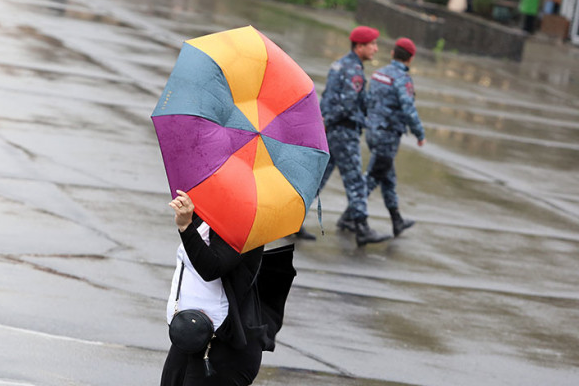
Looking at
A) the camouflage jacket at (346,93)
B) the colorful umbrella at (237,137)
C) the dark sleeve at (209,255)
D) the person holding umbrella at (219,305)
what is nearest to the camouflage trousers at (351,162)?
the camouflage jacket at (346,93)

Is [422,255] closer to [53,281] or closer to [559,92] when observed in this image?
[53,281]

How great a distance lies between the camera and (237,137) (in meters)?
3.62

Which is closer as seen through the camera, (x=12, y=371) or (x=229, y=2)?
(x=12, y=371)

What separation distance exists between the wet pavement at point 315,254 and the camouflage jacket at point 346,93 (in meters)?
1.19

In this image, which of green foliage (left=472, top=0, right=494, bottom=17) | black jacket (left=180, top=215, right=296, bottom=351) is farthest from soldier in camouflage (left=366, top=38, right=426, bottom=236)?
green foliage (left=472, top=0, right=494, bottom=17)

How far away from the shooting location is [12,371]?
5383mm

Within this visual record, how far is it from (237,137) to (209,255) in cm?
47

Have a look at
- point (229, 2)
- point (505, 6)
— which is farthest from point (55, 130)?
point (505, 6)

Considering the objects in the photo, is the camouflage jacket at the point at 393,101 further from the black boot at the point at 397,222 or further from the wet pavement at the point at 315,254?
the wet pavement at the point at 315,254

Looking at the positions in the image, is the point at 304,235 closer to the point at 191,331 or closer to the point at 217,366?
the point at 217,366

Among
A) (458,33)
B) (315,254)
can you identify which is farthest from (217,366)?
(458,33)

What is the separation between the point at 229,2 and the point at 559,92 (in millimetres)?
11627

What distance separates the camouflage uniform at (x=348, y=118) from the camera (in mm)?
8602

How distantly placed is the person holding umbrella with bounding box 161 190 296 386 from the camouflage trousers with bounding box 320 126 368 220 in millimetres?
4840
